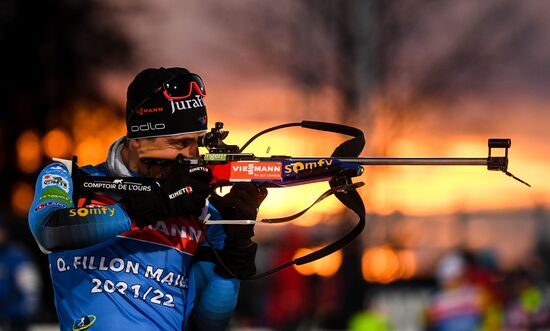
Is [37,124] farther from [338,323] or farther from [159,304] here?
[159,304]

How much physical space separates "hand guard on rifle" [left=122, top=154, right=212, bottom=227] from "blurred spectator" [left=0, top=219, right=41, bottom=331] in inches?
464

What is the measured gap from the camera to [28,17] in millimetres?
34938

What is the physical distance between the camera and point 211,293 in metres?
4.96

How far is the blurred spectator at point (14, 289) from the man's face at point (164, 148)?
1152cm

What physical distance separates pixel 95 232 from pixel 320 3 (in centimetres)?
1916

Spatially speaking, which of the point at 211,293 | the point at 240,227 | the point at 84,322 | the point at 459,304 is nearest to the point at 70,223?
the point at 84,322

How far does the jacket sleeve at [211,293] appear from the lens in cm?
496

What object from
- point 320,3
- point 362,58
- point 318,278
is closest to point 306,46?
point 320,3

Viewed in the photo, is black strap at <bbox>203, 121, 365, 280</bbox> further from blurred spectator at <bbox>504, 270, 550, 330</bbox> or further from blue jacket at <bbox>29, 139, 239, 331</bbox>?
blurred spectator at <bbox>504, 270, 550, 330</bbox>

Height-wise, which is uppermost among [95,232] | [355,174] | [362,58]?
[362,58]

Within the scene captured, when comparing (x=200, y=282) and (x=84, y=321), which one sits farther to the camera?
(x=200, y=282)

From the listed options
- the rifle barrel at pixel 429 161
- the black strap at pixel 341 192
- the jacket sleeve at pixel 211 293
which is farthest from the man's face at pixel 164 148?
the rifle barrel at pixel 429 161

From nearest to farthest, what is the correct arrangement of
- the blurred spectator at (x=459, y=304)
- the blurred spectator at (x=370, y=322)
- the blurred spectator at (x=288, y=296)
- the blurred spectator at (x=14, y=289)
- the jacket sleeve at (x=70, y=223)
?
the jacket sleeve at (x=70, y=223) → the blurred spectator at (x=459, y=304) → the blurred spectator at (x=370, y=322) → the blurred spectator at (x=14, y=289) → the blurred spectator at (x=288, y=296)

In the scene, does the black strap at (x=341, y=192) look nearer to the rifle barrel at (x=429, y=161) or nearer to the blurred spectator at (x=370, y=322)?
the rifle barrel at (x=429, y=161)
